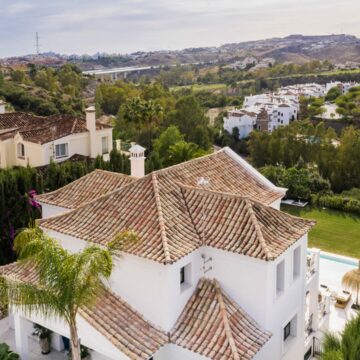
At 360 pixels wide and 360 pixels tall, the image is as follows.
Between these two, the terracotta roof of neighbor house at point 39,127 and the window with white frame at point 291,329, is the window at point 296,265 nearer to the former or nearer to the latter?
the window with white frame at point 291,329

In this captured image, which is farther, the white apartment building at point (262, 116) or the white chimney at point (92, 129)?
the white apartment building at point (262, 116)

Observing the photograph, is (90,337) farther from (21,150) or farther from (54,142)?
(21,150)

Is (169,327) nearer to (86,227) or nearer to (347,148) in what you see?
(86,227)

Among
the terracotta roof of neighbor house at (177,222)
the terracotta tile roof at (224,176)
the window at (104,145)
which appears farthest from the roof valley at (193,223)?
the window at (104,145)

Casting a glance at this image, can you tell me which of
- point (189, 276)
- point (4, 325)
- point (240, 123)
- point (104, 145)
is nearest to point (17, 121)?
point (104, 145)

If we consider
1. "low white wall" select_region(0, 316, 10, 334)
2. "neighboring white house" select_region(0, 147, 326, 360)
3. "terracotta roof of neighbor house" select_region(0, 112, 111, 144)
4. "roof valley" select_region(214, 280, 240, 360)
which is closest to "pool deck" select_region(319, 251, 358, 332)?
"neighboring white house" select_region(0, 147, 326, 360)

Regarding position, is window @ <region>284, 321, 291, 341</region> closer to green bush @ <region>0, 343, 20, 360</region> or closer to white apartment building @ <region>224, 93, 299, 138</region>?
green bush @ <region>0, 343, 20, 360</region>
